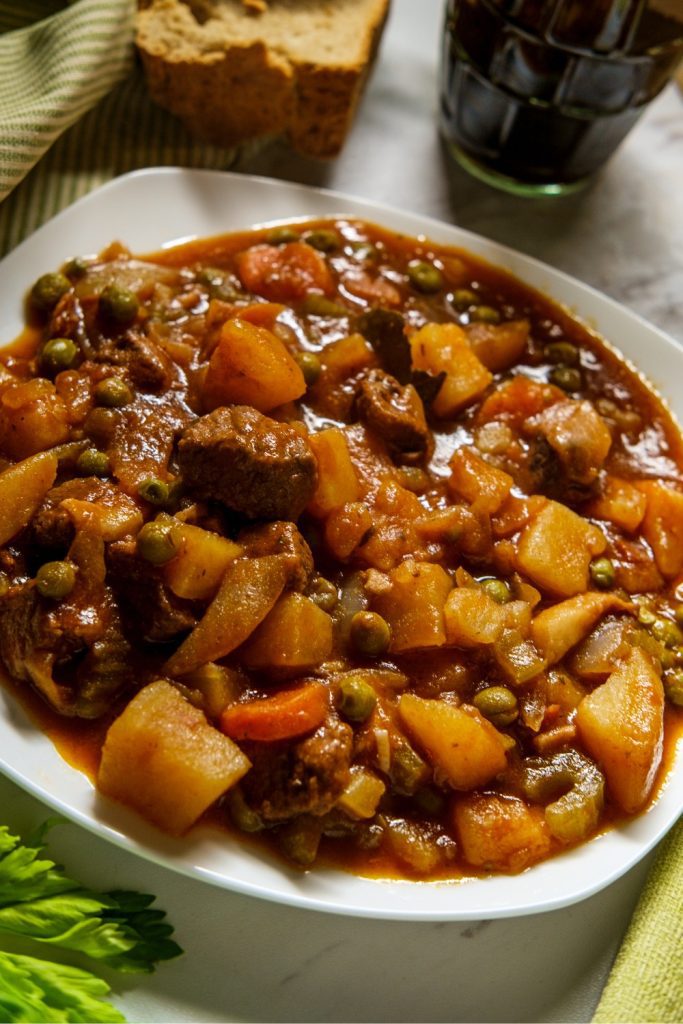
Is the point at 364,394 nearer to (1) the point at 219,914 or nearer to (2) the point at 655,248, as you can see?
(1) the point at 219,914

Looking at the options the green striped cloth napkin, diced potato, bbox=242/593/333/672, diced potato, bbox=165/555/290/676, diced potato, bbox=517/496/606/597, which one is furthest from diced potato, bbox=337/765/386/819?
the green striped cloth napkin

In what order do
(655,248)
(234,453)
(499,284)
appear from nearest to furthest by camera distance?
1. (234,453)
2. (499,284)
3. (655,248)

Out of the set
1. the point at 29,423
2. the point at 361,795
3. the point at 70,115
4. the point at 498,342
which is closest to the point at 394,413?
the point at 498,342

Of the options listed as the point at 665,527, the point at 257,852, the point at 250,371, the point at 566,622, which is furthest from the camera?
the point at 665,527

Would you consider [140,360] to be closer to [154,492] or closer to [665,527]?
[154,492]

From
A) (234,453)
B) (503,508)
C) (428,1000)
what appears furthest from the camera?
(503,508)

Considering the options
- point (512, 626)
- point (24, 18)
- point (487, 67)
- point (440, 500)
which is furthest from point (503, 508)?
point (24, 18)
